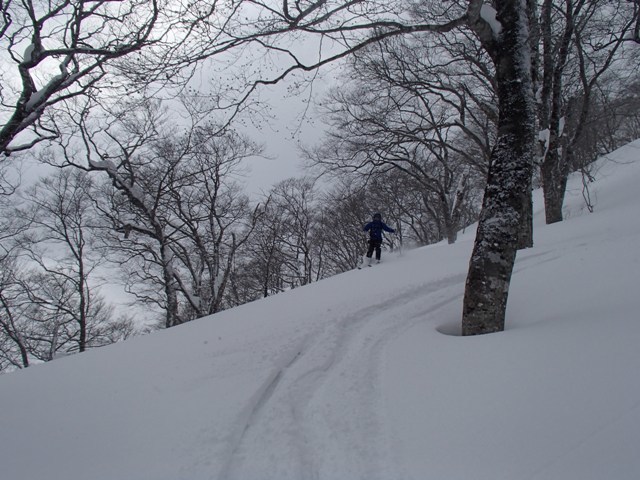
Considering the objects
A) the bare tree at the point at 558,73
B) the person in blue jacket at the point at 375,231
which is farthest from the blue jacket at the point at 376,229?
the bare tree at the point at 558,73

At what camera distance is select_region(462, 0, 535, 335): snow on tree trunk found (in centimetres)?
334

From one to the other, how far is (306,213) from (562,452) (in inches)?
943

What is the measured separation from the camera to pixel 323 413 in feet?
8.74

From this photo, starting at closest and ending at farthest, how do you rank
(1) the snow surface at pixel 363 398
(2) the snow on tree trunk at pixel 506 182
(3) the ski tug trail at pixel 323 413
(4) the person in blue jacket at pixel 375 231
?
(1) the snow surface at pixel 363 398 → (3) the ski tug trail at pixel 323 413 → (2) the snow on tree trunk at pixel 506 182 → (4) the person in blue jacket at pixel 375 231

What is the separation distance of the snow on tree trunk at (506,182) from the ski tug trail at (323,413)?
99 cm

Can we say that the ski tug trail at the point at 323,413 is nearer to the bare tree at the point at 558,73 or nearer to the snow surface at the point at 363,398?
the snow surface at the point at 363,398

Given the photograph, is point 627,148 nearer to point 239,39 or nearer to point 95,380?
point 239,39

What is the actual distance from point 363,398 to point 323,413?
354mm

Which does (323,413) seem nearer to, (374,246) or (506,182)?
(506,182)

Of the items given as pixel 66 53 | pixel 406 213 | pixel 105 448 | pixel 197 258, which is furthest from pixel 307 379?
pixel 406 213

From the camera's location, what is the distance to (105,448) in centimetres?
252

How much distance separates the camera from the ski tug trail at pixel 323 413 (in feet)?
7.08

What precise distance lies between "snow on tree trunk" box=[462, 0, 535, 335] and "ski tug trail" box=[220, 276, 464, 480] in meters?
0.99

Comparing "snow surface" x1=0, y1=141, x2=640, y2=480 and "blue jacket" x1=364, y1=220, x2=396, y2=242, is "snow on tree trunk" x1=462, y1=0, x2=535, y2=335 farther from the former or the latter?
"blue jacket" x1=364, y1=220, x2=396, y2=242
